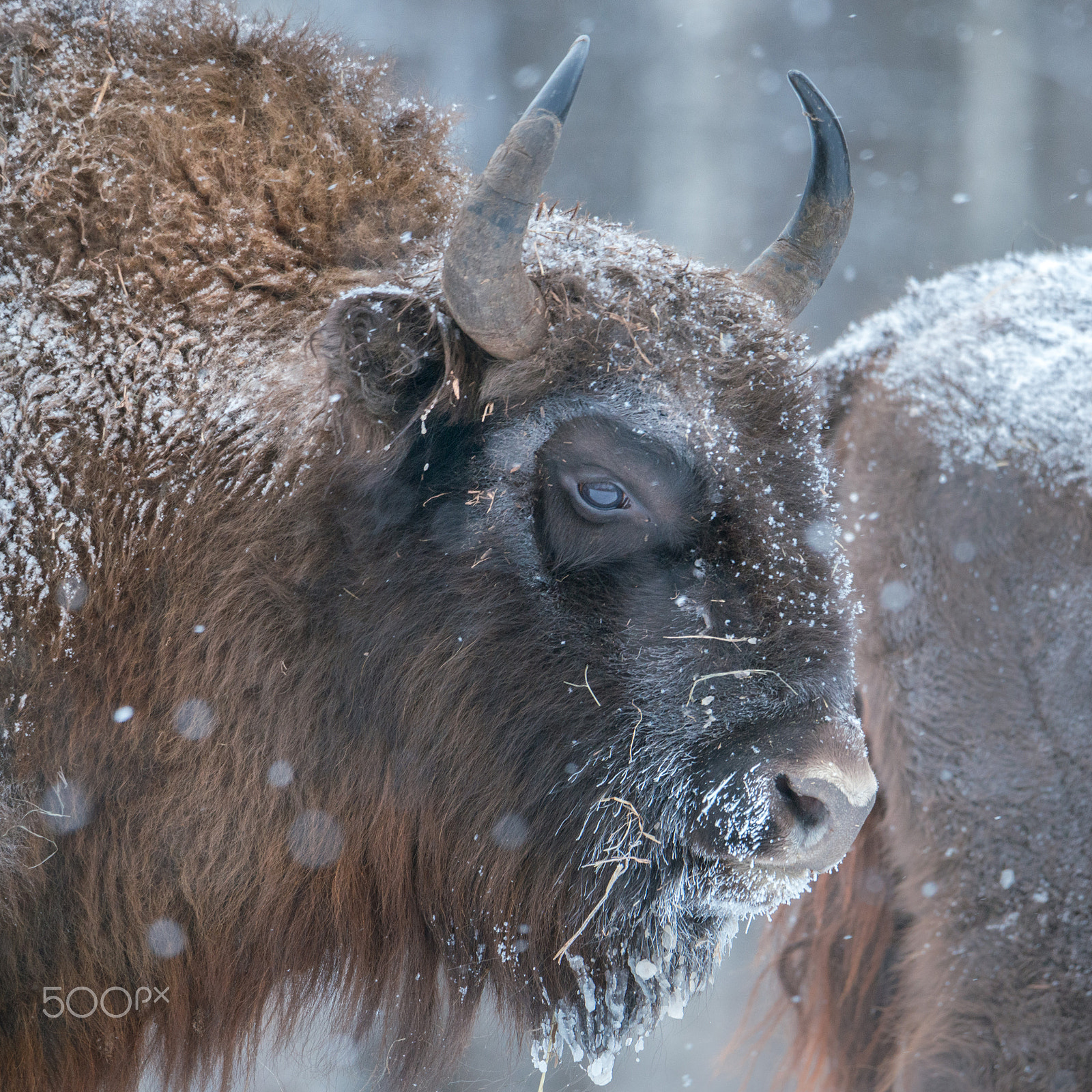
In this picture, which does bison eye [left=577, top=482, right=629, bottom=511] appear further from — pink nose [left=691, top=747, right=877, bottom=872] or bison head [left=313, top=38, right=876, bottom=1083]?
pink nose [left=691, top=747, right=877, bottom=872]

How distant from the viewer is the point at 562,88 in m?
1.86

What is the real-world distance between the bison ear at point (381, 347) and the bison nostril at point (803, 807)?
3.91 feet

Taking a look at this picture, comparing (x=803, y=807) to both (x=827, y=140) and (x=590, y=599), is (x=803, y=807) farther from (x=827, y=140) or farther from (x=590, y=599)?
(x=827, y=140)

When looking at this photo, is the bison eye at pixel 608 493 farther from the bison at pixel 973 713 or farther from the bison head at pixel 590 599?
the bison at pixel 973 713

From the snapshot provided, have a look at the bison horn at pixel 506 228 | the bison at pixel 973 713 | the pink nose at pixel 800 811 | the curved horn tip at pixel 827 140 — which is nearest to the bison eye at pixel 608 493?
the bison horn at pixel 506 228

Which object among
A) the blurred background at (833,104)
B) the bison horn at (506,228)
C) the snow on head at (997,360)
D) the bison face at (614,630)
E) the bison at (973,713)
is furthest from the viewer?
the blurred background at (833,104)

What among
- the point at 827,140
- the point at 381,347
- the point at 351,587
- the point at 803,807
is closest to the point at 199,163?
the point at 381,347

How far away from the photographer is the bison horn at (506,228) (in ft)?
5.83

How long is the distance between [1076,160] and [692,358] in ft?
31.5

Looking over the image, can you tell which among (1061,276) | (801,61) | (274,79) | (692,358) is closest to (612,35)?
(801,61)

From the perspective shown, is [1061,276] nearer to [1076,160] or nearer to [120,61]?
[120,61]

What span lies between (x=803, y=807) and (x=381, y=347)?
4.59 ft

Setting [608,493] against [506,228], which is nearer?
[506,228]

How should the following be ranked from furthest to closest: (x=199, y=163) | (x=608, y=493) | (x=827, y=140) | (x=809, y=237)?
(x=809, y=237)
(x=827, y=140)
(x=199, y=163)
(x=608, y=493)
